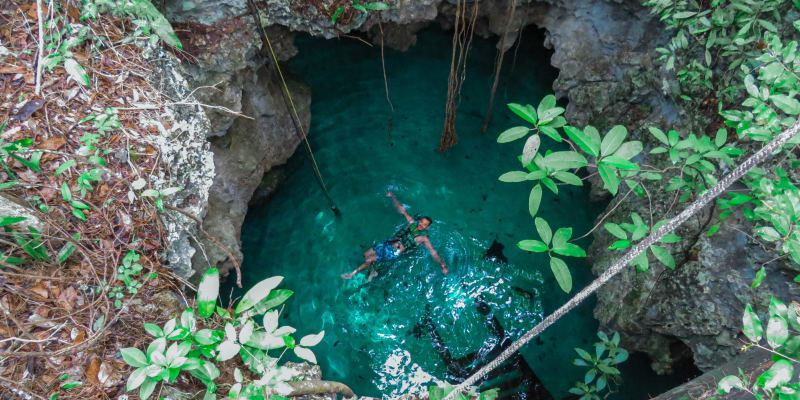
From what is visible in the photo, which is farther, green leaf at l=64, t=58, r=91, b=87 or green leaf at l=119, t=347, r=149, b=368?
green leaf at l=64, t=58, r=91, b=87

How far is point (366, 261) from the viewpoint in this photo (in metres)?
4.41

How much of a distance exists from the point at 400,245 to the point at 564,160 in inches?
116

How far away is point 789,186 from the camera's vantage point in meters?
2.16

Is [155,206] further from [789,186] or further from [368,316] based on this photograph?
[789,186]

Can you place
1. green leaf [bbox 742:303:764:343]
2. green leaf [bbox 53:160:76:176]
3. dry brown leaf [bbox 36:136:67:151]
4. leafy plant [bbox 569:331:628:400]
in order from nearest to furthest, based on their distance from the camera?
green leaf [bbox 742:303:764:343] < green leaf [bbox 53:160:76:176] < dry brown leaf [bbox 36:136:67:151] < leafy plant [bbox 569:331:628:400]

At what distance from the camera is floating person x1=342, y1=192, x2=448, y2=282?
4.39 metres

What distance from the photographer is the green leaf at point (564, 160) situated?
1.66 meters

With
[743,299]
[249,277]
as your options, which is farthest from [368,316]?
[743,299]

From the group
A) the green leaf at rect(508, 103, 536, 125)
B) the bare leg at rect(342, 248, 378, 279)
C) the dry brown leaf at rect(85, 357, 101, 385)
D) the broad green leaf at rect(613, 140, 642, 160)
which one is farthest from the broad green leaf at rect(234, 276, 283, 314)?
the bare leg at rect(342, 248, 378, 279)

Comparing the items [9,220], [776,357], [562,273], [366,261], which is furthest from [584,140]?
[366,261]

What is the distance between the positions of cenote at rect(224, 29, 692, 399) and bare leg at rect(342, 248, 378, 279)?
0.06m

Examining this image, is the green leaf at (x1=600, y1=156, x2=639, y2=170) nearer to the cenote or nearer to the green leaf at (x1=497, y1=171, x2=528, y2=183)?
the green leaf at (x1=497, y1=171, x2=528, y2=183)

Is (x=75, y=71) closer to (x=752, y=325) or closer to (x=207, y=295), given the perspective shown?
(x=207, y=295)

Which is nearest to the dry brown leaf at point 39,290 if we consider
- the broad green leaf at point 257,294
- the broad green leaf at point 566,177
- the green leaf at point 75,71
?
the broad green leaf at point 257,294
